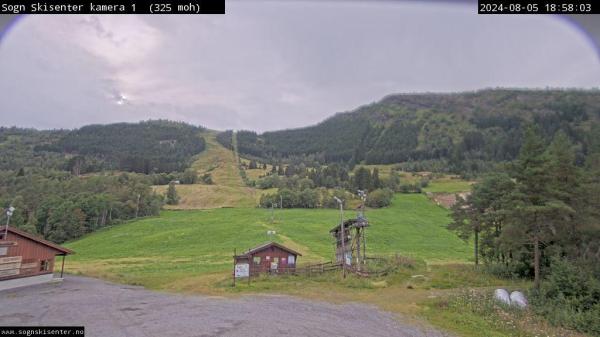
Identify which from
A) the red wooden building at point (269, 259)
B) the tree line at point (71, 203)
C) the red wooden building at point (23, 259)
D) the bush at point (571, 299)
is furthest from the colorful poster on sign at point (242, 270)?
the tree line at point (71, 203)

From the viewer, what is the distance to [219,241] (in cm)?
6681

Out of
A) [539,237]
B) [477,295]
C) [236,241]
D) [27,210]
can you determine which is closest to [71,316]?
[477,295]

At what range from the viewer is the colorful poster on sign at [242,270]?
115ft

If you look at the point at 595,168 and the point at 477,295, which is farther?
the point at 595,168

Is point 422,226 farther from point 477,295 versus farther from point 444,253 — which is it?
point 477,295

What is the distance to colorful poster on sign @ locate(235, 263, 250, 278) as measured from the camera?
115 feet

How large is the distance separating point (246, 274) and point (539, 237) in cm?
2530

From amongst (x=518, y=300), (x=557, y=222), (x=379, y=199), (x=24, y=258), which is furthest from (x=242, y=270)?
(x=379, y=199)

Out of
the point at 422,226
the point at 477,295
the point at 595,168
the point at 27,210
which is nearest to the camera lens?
the point at 477,295

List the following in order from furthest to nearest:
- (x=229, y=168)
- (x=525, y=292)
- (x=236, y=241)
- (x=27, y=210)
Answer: (x=229, y=168) < (x=27, y=210) < (x=236, y=241) < (x=525, y=292)

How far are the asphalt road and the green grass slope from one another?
1013 cm

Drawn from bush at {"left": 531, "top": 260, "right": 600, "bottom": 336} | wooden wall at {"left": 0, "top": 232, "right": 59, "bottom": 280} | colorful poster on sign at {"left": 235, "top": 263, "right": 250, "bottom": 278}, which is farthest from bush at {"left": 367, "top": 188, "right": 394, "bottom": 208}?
wooden wall at {"left": 0, "top": 232, "right": 59, "bottom": 280}

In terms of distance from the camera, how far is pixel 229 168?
628 feet

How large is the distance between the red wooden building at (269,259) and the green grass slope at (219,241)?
17.2ft
